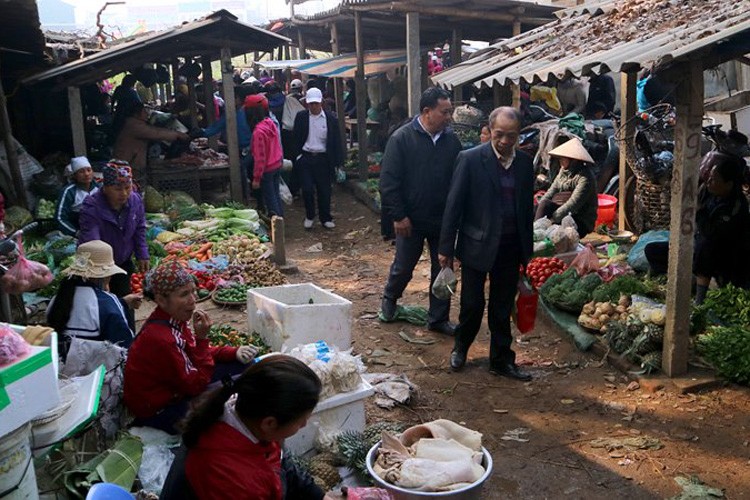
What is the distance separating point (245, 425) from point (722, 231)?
16.6 ft

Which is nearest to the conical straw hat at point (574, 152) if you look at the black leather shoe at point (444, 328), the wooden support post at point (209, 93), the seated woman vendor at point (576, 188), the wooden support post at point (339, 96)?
the seated woman vendor at point (576, 188)

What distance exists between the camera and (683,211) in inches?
208

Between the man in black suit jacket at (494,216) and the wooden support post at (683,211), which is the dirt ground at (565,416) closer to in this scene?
the wooden support post at (683,211)

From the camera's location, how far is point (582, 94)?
47.5ft

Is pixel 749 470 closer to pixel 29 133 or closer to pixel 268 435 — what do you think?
pixel 268 435

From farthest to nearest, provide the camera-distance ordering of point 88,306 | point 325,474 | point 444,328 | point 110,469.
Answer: point 444,328 < point 88,306 < point 325,474 < point 110,469

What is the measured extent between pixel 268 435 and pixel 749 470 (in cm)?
341

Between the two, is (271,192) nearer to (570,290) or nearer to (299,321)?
(570,290)

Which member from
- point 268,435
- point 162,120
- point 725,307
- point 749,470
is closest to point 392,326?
point 725,307

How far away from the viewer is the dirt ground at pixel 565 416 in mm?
4461

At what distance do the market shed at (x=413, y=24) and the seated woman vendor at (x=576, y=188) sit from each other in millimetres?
3388

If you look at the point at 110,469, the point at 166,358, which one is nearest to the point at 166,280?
the point at 166,358

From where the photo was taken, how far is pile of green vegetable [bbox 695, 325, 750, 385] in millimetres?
5430

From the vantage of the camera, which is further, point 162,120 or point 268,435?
point 162,120
